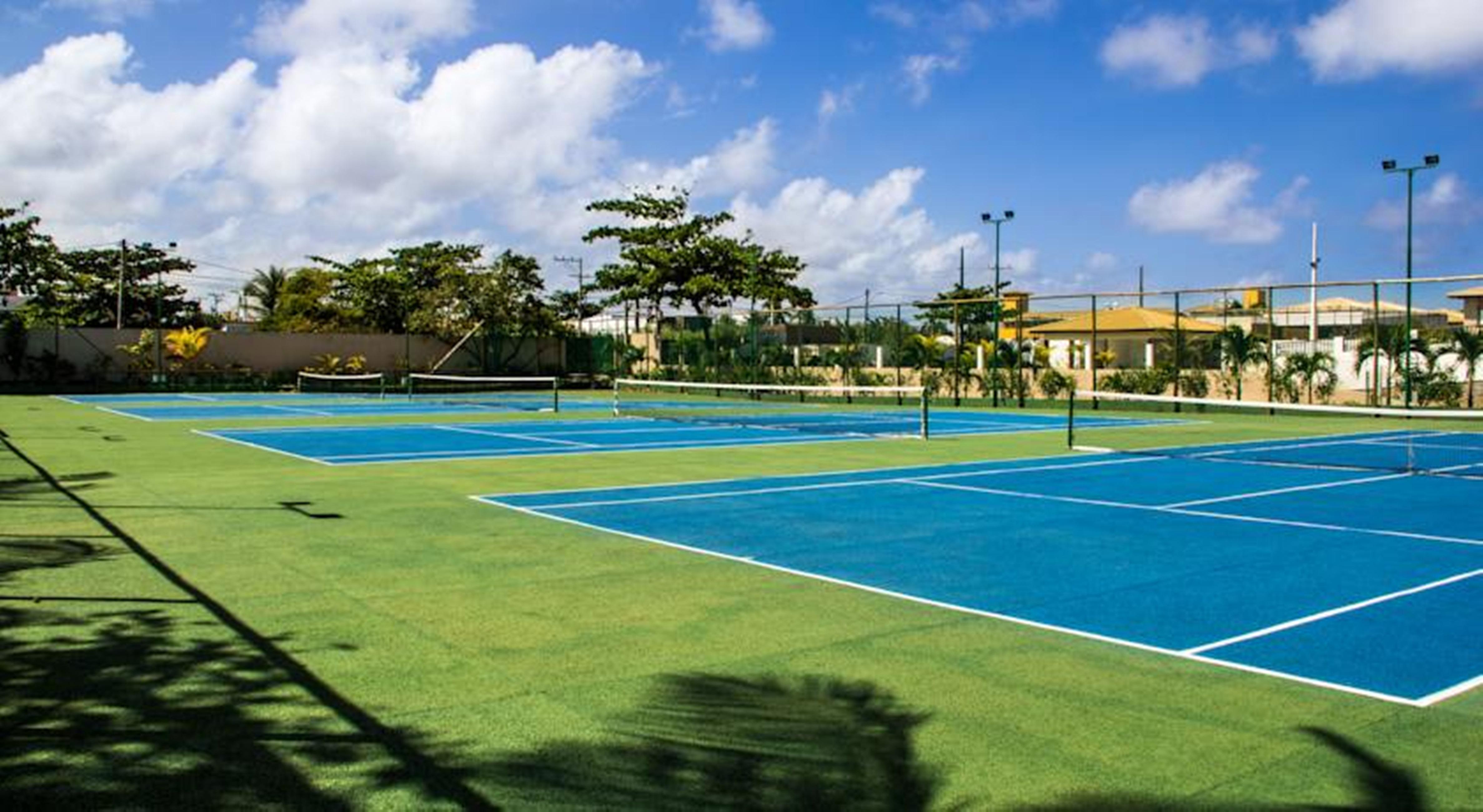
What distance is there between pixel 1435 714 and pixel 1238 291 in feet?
82.6

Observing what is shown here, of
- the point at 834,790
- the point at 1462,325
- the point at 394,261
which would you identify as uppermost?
the point at 394,261

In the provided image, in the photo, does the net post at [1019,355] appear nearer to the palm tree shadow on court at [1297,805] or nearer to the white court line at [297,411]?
the white court line at [297,411]

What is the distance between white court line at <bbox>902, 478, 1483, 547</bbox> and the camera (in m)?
10.1

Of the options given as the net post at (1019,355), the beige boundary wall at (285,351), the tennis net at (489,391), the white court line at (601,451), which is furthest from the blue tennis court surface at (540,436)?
the beige boundary wall at (285,351)

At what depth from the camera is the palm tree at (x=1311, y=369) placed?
28281 mm

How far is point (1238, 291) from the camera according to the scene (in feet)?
93.6

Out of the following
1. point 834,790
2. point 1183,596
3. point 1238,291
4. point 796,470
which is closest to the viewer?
point 834,790

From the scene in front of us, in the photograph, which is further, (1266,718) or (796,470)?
(796,470)

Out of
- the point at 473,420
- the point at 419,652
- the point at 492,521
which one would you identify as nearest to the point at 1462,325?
the point at 473,420

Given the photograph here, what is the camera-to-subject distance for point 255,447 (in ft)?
63.2

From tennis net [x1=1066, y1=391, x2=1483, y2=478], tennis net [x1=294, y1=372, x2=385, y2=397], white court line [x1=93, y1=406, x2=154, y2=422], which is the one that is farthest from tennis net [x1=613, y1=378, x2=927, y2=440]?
white court line [x1=93, y1=406, x2=154, y2=422]

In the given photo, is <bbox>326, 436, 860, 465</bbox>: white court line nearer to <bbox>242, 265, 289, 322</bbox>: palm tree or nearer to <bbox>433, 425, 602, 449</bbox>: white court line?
<bbox>433, 425, 602, 449</bbox>: white court line

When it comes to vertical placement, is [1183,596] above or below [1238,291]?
below

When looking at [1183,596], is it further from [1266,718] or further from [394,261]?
[394,261]
